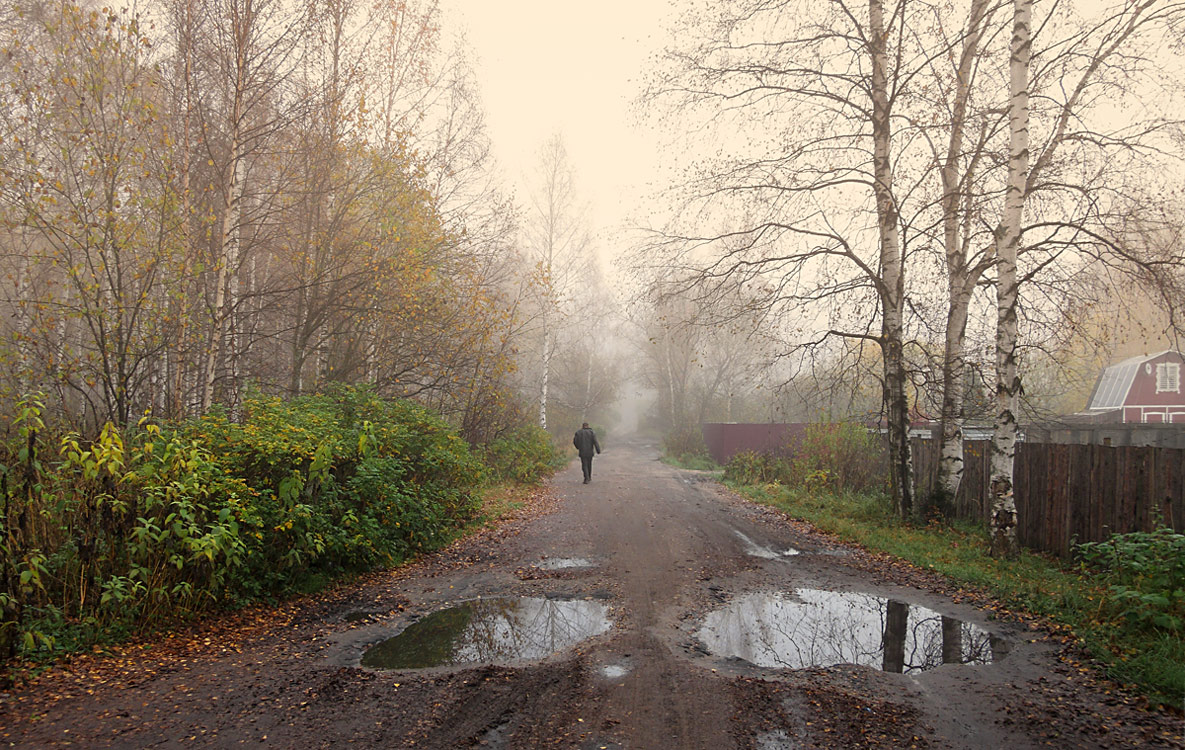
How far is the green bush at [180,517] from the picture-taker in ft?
15.8

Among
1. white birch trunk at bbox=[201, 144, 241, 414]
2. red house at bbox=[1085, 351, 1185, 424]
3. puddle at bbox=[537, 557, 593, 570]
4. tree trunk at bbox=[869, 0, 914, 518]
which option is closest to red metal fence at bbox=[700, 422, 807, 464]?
tree trunk at bbox=[869, 0, 914, 518]

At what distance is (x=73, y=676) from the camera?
14.6ft

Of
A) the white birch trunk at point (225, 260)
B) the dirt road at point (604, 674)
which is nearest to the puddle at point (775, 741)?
the dirt road at point (604, 674)

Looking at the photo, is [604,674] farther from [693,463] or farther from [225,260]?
[693,463]

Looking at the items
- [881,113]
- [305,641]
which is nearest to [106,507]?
[305,641]

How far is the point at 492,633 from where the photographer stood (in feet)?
18.3

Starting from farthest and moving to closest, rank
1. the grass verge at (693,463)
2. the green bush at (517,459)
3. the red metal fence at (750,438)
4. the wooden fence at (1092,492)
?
the grass verge at (693,463) < the red metal fence at (750,438) < the green bush at (517,459) < the wooden fence at (1092,492)

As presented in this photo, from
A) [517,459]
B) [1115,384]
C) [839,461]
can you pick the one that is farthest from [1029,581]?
[1115,384]

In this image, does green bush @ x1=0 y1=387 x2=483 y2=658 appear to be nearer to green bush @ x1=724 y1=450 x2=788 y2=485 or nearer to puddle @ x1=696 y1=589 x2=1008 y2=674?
puddle @ x1=696 y1=589 x2=1008 y2=674

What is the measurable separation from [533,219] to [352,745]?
89.8 ft

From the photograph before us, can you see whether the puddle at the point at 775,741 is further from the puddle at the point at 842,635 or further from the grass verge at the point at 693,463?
the grass verge at the point at 693,463

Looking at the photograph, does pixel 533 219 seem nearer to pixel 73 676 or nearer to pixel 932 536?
pixel 932 536

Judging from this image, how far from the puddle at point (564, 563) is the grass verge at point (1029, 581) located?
13.5ft

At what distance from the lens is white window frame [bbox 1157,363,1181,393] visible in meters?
35.1
